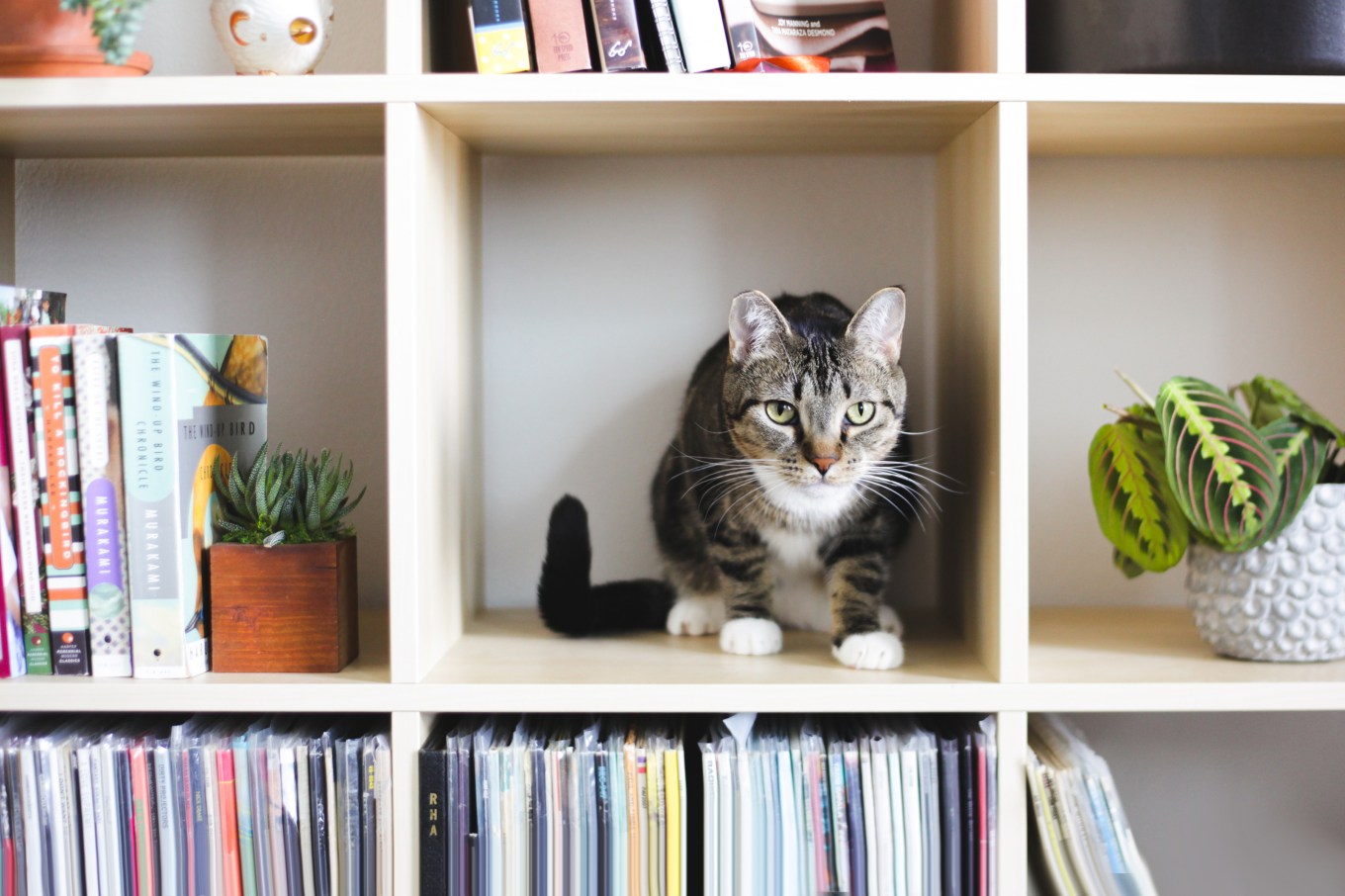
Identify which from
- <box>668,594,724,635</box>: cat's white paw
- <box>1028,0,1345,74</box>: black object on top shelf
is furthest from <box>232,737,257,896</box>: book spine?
<box>1028,0,1345,74</box>: black object on top shelf

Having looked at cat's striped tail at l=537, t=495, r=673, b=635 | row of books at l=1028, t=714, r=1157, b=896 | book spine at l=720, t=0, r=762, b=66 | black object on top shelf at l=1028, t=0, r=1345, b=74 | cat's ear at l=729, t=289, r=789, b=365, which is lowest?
row of books at l=1028, t=714, r=1157, b=896

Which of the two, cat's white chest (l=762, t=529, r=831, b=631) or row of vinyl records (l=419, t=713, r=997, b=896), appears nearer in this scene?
row of vinyl records (l=419, t=713, r=997, b=896)

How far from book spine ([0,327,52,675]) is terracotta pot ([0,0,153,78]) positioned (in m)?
0.23

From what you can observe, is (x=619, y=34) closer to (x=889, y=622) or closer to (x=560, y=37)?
(x=560, y=37)

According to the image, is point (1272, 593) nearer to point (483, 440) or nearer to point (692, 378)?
point (692, 378)

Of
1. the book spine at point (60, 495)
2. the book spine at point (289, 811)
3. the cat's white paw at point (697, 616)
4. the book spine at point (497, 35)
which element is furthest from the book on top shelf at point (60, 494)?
the cat's white paw at point (697, 616)

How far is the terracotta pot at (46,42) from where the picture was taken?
2.83ft

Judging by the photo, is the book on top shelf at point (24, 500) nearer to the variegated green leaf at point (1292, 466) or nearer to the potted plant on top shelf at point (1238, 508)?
the potted plant on top shelf at point (1238, 508)

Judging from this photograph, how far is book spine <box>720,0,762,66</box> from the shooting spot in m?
0.94

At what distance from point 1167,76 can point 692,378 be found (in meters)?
0.56

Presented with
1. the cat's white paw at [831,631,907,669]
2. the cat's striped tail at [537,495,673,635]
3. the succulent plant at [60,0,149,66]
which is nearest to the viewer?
the succulent plant at [60,0,149,66]

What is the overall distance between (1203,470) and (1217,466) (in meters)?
0.01

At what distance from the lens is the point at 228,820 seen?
89cm

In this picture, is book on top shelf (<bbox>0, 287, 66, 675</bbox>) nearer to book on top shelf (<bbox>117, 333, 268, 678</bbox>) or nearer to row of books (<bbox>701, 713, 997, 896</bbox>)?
book on top shelf (<bbox>117, 333, 268, 678</bbox>)
